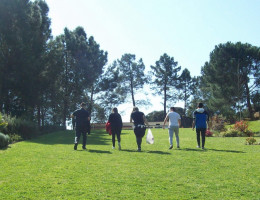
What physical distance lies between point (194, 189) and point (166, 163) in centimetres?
310

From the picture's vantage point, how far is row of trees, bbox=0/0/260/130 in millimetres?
27406

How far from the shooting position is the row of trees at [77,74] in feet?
89.9

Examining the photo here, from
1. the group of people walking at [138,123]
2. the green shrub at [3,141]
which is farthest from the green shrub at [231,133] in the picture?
the green shrub at [3,141]

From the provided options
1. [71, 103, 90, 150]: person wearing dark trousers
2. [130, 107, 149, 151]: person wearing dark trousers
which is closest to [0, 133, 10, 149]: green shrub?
[71, 103, 90, 150]: person wearing dark trousers

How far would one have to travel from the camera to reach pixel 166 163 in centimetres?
892

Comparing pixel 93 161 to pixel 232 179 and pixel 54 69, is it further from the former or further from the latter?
pixel 54 69

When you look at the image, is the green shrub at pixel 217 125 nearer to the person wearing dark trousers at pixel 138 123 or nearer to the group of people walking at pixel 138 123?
the group of people walking at pixel 138 123

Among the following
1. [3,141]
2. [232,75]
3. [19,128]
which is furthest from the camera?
[232,75]

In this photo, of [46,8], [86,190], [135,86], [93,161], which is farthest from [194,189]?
[135,86]

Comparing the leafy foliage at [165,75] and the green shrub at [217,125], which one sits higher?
the leafy foliage at [165,75]

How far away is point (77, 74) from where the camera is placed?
45438 mm

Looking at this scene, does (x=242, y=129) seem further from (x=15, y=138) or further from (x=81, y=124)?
(x=15, y=138)

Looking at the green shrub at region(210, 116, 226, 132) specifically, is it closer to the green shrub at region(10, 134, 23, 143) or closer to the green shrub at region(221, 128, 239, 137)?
the green shrub at region(221, 128, 239, 137)

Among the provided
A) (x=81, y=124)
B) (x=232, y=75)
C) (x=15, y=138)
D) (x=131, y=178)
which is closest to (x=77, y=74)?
(x=232, y=75)
